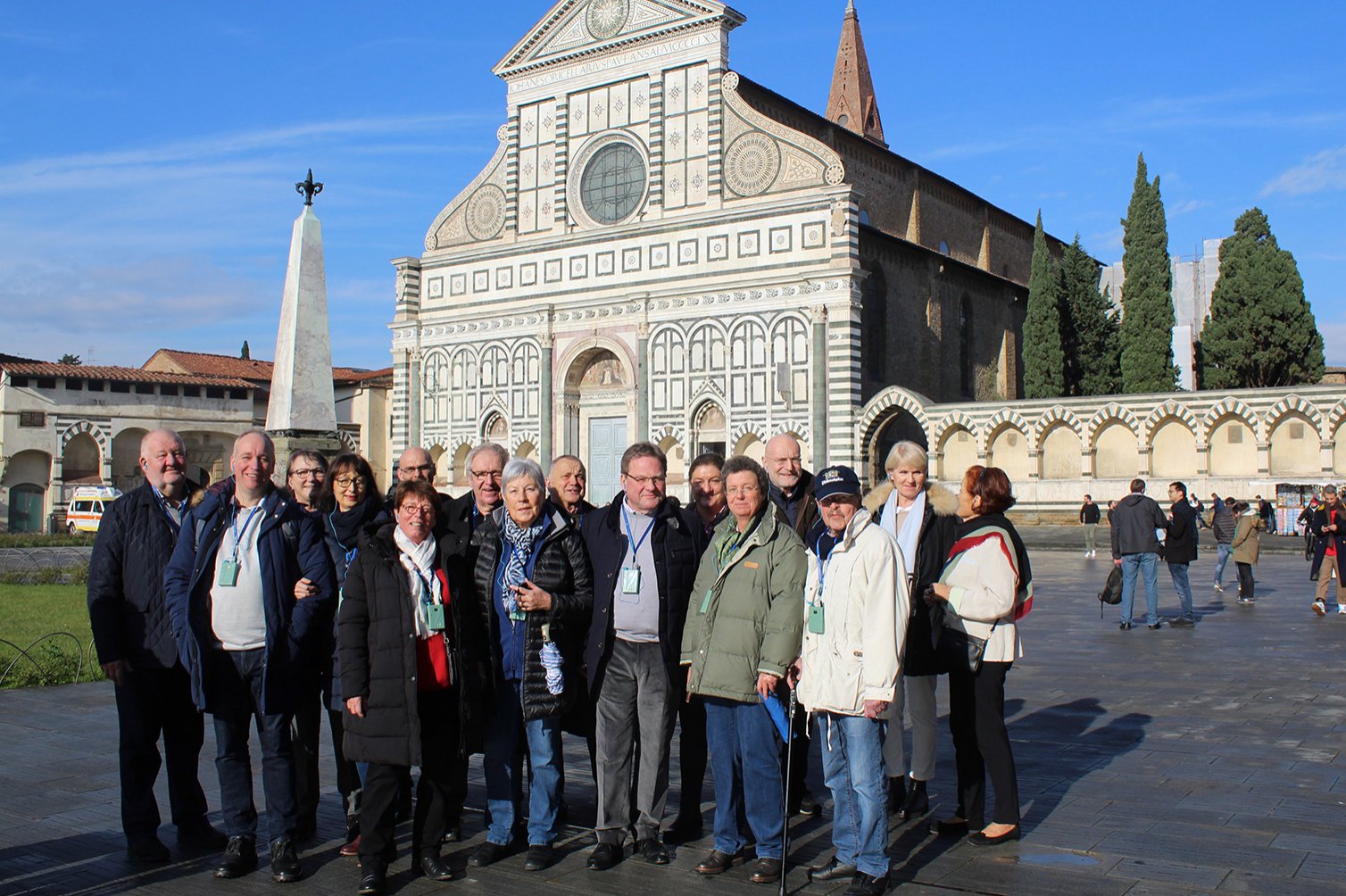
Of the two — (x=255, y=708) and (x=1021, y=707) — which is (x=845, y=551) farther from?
(x=1021, y=707)

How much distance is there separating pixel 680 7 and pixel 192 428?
84.9 ft

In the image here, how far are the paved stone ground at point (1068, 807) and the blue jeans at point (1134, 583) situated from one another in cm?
312

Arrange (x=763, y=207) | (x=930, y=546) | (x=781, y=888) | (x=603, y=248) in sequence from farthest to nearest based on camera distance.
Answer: (x=603, y=248), (x=763, y=207), (x=930, y=546), (x=781, y=888)

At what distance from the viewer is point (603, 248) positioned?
3584cm

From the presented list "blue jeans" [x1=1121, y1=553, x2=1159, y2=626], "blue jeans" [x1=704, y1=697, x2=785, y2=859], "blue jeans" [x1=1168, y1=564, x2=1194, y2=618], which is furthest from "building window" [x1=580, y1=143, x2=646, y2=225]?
"blue jeans" [x1=704, y1=697, x2=785, y2=859]

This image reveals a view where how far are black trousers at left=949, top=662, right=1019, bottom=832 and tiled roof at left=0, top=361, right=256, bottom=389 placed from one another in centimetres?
4447

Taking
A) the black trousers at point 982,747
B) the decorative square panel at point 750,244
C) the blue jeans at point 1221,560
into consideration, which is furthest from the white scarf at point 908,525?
the decorative square panel at point 750,244

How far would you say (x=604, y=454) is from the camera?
3666cm

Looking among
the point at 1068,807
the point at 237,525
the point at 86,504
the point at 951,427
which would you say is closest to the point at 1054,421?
the point at 951,427

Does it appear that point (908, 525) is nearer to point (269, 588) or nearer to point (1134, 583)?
point (269, 588)

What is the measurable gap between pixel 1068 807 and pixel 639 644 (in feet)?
8.17

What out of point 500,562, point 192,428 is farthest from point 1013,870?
point 192,428

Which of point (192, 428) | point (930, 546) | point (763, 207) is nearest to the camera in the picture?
point (930, 546)

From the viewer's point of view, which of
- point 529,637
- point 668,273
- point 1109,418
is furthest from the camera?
point 668,273
